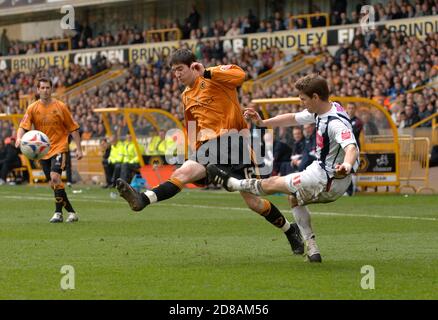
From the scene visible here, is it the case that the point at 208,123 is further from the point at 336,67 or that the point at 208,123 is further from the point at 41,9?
the point at 41,9

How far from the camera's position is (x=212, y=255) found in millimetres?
10391

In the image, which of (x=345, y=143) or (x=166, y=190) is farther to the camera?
(x=166, y=190)

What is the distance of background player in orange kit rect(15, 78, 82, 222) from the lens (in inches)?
606

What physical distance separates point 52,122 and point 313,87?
737cm

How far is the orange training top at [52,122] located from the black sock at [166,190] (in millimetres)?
5561

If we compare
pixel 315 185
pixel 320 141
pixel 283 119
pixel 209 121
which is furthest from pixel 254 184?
pixel 209 121

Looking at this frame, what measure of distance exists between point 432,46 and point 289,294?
23.3 meters

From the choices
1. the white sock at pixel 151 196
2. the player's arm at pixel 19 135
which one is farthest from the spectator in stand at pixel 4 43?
the white sock at pixel 151 196

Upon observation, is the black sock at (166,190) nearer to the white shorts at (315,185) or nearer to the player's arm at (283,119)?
the player's arm at (283,119)

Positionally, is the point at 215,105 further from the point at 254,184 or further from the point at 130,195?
the point at 254,184

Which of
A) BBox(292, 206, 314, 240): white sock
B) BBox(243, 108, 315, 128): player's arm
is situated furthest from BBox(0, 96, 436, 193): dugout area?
BBox(292, 206, 314, 240): white sock

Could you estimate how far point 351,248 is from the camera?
36.4ft

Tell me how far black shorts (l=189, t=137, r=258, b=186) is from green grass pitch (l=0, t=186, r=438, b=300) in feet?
2.87

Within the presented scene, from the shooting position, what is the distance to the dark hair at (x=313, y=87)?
9.20 m
